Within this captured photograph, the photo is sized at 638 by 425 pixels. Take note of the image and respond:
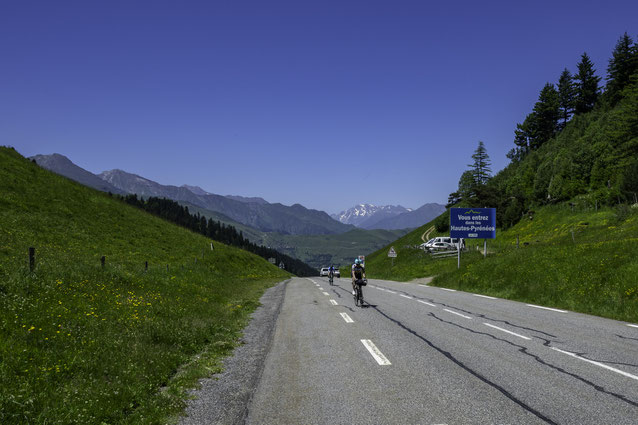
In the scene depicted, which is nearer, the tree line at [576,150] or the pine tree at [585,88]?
the tree line at [576,150]

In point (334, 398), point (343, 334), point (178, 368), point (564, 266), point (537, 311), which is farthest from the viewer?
point (564, 266)

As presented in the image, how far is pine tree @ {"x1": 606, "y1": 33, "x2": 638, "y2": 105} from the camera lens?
73188 mm

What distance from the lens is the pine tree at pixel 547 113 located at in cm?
9031

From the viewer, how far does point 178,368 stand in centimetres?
752

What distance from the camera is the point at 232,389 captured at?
621cm

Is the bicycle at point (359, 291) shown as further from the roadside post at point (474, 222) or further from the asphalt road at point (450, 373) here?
the roadside post at point (474, 222)

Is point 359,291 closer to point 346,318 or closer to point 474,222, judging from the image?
point 346,318

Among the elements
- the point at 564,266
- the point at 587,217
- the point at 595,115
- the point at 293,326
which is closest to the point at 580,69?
the point at 595,115

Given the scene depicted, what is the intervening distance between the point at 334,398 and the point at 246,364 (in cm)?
262

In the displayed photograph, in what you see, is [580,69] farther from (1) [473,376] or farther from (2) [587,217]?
(1) [473,376]


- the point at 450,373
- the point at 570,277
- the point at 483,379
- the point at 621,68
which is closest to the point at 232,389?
the point at 450,373

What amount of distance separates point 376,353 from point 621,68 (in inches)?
3652

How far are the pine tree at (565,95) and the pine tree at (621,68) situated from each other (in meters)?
9.10

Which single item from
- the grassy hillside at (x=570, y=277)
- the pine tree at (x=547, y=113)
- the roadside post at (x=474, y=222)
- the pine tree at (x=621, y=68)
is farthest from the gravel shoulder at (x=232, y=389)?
the pine tree at (x=547, y=113)
